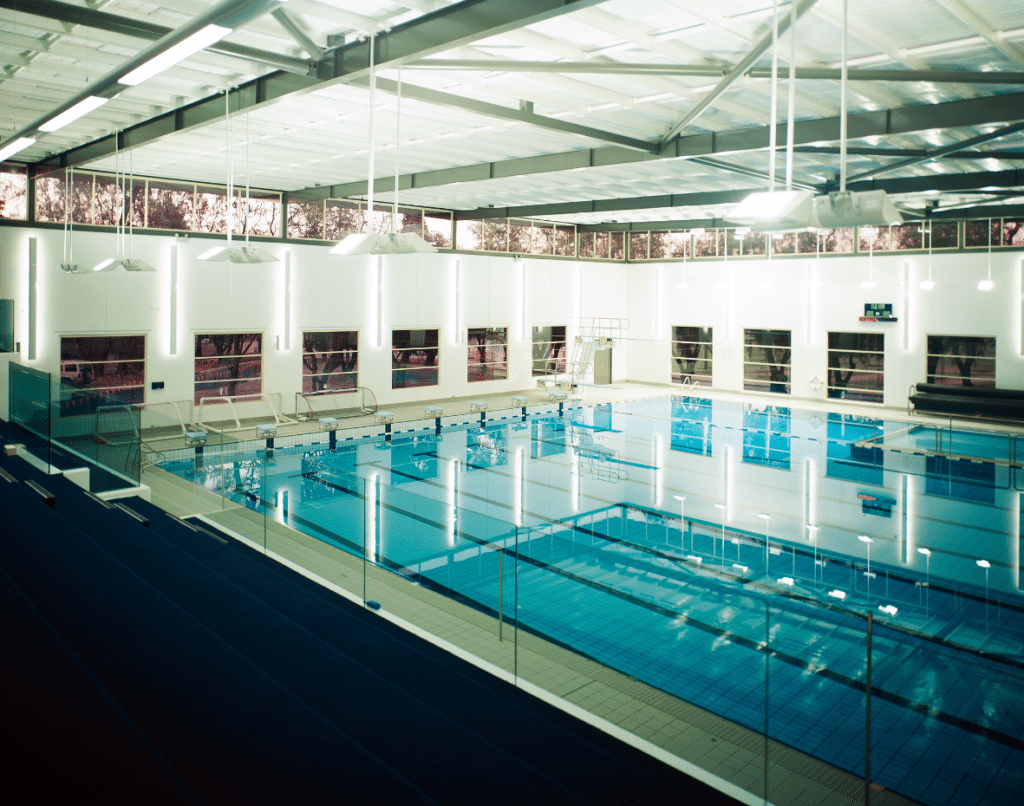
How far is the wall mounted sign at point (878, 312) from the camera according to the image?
21625 millimetres

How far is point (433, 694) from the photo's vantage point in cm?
459

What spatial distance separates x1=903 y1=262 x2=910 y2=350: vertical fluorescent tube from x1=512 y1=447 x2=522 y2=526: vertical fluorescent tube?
12.4 meters

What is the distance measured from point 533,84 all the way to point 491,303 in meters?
14.7

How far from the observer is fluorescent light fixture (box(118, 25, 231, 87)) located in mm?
4746

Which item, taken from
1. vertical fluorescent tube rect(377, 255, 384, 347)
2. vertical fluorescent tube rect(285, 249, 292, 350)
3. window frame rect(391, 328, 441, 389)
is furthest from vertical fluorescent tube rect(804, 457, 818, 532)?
vertical fluorescent tube rect(285, 249, 292, 350)

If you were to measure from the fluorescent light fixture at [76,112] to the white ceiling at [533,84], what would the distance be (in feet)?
0.39

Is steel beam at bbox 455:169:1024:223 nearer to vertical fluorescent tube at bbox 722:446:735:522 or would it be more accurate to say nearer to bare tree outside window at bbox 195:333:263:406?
vertical fluorescent tube at bbox 722:446:735:522

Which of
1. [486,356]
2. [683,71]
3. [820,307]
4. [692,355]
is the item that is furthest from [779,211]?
[692,355]

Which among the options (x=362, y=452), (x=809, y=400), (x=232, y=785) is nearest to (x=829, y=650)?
(x=232, y=785)

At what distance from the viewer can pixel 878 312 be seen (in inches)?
859

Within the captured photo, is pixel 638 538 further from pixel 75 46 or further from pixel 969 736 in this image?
pixel 75 46

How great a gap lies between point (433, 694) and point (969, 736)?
347 cm

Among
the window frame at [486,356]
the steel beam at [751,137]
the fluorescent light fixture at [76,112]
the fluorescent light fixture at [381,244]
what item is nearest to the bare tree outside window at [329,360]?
the window frame at [486,356]

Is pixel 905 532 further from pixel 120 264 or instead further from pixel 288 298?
pixel 288 298
